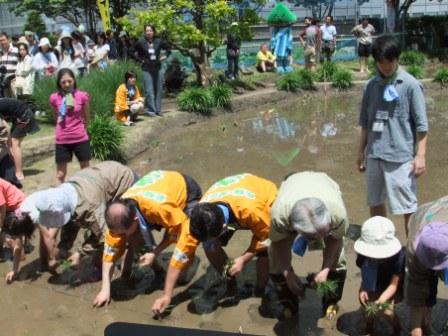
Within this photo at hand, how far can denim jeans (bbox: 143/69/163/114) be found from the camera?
Answer: 10.0 metres

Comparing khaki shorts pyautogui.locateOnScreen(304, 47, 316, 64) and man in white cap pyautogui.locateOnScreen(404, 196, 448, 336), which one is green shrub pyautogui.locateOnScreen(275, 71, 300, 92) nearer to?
khaki shorts pyautogui.locateOnScreen(304, 47, 316, 64)

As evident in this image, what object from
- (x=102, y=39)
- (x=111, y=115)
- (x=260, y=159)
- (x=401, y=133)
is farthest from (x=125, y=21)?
(x=401, y=133)

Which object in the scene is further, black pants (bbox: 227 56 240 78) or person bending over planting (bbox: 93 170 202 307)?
black pants (bbox: 227 56 240 78)

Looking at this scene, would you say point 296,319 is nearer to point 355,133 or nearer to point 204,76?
point 355,133

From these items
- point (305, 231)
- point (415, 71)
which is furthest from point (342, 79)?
point (305, 231)

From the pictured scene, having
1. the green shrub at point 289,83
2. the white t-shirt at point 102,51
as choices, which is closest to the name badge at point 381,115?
the green shrub at point 289,83

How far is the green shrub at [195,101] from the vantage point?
10.8 m

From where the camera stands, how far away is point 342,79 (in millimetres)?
13352

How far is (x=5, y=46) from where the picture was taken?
1048cm

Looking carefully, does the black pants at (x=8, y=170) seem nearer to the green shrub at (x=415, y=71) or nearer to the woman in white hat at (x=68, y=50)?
the woman in white hat at (x=68, y=50)

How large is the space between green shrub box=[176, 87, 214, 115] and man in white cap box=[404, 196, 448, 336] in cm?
771

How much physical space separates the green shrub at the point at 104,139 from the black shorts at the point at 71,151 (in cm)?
129

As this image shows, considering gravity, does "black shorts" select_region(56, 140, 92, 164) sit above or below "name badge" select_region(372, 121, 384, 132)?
below

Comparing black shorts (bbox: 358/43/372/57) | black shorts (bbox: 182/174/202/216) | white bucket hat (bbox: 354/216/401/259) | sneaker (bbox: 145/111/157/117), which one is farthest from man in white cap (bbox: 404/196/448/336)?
black shorts (bbox: 358/43/372/57)
